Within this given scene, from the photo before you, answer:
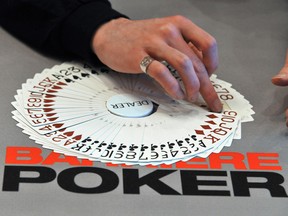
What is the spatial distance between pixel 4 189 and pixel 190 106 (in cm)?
36

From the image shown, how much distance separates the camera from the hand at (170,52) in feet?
3.23

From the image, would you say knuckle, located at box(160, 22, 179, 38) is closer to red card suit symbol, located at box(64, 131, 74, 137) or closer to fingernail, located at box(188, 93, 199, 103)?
fingernail, located at box(188, 93, 199, 103)

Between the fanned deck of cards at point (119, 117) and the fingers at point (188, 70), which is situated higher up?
the fingers at point (188, 70)

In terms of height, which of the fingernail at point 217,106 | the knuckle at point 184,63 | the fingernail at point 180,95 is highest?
the knuckle at point 184,63

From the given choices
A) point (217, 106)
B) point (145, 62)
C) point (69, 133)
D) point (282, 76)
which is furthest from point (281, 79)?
point (69, 133)

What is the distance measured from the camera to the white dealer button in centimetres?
98

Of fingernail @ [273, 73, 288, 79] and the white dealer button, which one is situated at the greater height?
fingernail @ [273, 73, 288, 79]

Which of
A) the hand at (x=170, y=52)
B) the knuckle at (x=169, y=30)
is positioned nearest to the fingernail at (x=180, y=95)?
the hand at (x=170, y=52)

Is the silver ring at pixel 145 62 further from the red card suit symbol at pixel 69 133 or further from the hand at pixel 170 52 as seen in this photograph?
the red card suit symbol at pixel 69 133

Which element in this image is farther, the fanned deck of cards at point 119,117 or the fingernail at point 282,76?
the fingernail at point 282,76

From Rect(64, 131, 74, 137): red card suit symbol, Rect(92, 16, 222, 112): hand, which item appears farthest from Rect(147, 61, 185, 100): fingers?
Rect(64, 131, 74, 137): red card suit symbol

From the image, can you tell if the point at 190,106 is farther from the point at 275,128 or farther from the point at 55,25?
the point at 55,25

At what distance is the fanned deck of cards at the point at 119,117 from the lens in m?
0.90

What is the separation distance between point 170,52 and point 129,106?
0.37 ft
